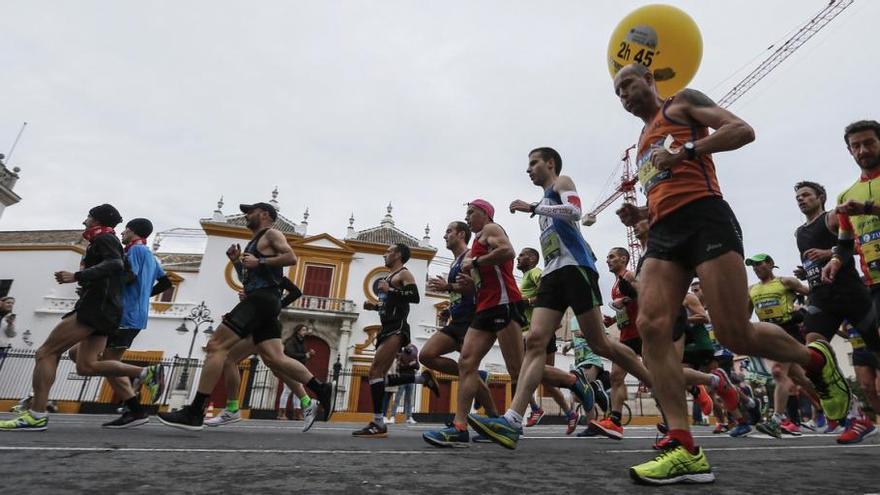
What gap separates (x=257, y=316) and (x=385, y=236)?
28.6 m

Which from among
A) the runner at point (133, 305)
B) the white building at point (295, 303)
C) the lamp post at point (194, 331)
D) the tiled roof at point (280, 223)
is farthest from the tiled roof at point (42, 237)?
the runner at point (133, 305)

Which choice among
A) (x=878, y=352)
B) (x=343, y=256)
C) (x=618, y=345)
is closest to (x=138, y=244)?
(x=618, y=345)

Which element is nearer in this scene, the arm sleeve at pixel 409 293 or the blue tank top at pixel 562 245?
the blue tank top at pixel 562 245

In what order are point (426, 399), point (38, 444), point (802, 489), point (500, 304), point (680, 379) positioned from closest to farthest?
point (802, 489) < point (680, 379) < point (38, 444) < point (500, 304) < point (426, 399)

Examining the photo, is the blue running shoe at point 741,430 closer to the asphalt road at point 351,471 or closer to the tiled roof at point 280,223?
the asphalt road at point 351,471

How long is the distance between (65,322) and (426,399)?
2110 centimetres

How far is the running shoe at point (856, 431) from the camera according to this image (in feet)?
13.7

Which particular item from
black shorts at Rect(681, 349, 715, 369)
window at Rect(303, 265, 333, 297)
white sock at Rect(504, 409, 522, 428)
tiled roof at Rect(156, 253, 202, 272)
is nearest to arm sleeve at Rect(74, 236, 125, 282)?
white sock at Rect(504, 409, 522, 428)

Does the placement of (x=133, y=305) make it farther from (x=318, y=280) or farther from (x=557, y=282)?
(x=318, y=280)

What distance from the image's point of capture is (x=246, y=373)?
21.8 m

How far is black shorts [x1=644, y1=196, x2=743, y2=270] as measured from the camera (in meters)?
2.14

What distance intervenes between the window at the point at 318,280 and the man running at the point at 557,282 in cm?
2597

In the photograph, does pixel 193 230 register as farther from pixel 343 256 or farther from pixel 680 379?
pixel 680 379

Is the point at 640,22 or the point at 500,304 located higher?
the point at 640,22
